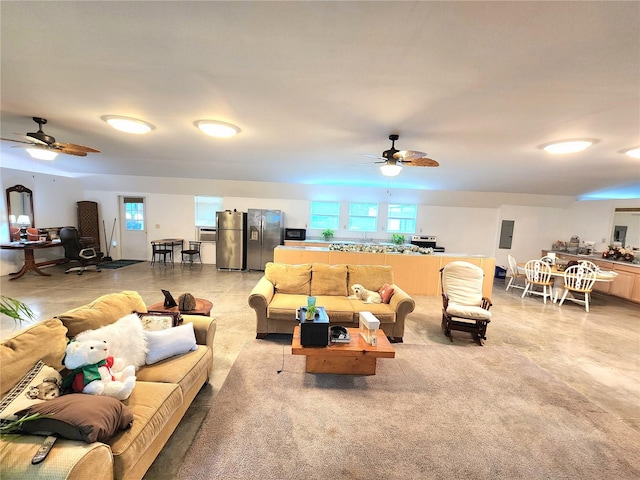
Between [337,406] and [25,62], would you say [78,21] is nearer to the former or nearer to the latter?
[25,62]

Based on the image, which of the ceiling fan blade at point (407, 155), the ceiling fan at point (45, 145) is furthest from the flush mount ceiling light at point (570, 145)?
the ceiling fan at point (45, 145)

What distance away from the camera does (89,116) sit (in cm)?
322

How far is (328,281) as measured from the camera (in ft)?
12.1

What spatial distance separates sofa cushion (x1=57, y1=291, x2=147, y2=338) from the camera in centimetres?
174

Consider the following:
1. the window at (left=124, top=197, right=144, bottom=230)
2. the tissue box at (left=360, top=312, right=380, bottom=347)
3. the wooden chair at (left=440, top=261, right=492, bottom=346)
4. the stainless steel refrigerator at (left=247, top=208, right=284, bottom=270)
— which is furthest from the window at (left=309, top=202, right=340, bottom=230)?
the tissue box at (left=360, top=312, right=380, bottom=347)

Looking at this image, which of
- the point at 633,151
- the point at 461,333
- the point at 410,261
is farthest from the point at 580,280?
the point at 461,333

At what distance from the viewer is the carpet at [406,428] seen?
166 centimetres

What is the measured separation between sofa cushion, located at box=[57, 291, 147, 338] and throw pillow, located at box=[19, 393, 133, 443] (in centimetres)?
60

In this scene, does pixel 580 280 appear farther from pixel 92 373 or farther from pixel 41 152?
pixel 41 152

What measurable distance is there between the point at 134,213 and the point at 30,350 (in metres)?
7.46

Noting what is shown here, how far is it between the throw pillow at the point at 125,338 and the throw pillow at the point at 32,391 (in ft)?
0.76

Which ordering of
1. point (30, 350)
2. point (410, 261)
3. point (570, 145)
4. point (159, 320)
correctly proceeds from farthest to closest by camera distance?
point (410, 261) → point (570, 145) → point (159, 320) → point (30, 350)

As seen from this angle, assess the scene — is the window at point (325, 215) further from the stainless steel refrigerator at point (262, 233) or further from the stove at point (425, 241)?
the stove at point (425, 241)

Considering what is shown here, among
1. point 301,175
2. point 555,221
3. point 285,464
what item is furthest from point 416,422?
point 555,221
